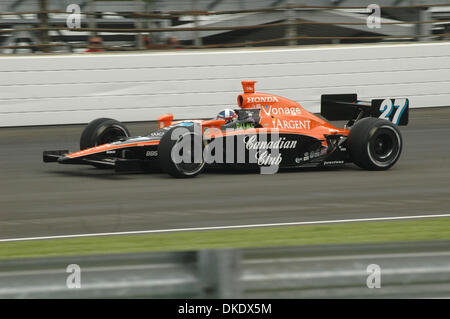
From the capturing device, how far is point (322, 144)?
10078 millimetres

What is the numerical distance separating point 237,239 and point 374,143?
409cm

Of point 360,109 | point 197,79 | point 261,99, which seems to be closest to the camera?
point 261,99

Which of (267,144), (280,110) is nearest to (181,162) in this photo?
(267,144)

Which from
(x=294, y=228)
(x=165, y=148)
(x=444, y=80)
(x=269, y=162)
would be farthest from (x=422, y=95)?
(x=294, y=228)

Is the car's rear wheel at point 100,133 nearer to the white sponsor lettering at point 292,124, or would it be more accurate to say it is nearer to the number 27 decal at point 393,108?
the white sponsor lettering at point 292,124

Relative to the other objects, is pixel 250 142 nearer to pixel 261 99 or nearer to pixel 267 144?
pixel 267 144

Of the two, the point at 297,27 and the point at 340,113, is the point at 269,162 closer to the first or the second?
the point at 340,113

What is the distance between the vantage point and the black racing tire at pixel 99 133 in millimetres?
10047

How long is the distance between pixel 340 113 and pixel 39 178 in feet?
13.6

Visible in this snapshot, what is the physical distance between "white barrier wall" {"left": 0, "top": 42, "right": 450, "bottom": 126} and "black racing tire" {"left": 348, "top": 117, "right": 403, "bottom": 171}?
472cm

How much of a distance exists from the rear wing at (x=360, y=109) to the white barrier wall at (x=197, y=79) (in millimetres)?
3899

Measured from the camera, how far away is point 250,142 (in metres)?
9.66

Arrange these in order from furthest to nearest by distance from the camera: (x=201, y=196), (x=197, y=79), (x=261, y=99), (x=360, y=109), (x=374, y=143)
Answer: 1. (x=197, y=79)
2. (x=360, y=109)
3. (x=261, y=99)
4. (x=374, y=143)
5. (x=201, y=196)

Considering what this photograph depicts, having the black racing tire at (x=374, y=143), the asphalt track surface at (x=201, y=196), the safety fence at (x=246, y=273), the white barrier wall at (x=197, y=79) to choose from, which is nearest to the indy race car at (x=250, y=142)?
the black racing tire at (x=374, y=143)
